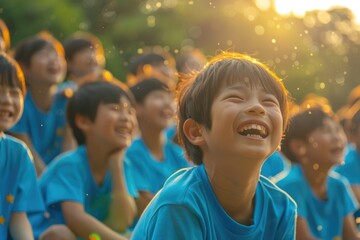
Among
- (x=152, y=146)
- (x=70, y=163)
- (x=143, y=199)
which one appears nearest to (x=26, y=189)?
(x=70, y=163)

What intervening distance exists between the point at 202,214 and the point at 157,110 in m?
2.61

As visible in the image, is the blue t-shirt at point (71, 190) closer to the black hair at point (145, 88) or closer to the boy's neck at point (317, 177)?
the black hair at point (145, 88)

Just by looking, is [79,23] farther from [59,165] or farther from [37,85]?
[59,165]

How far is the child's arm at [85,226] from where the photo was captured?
416 centimetres

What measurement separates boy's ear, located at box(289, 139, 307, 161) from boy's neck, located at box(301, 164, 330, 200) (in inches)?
3.6

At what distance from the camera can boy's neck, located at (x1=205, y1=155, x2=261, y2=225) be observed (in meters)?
2.96

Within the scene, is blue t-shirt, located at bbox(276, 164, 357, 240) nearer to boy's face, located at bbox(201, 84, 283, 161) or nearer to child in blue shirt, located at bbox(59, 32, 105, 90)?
boy's face, located at bbox(201, 84, 283, 161)

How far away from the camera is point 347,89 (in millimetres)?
18844

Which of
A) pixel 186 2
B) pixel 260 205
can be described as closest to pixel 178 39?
pixel 186 2

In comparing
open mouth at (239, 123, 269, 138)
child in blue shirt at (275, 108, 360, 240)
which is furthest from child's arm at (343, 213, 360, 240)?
open mouth at (239, 123, 269, 138)

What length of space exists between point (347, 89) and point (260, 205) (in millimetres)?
16178

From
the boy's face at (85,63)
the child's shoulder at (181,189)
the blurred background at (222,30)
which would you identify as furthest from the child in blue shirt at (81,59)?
the blurred background at (222,30)

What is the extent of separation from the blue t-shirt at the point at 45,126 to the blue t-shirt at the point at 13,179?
143 centimetres

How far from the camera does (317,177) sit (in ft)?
16.3
